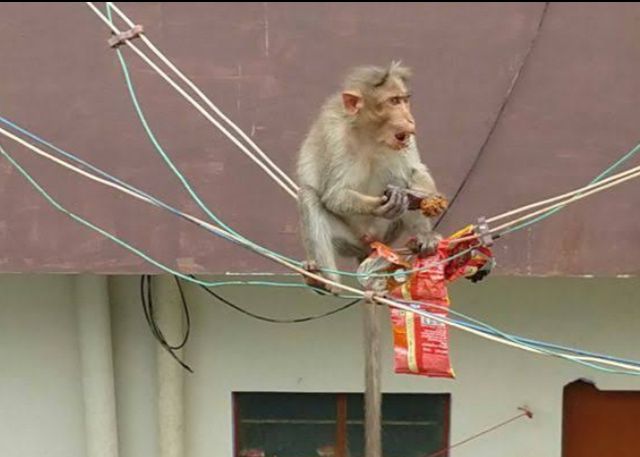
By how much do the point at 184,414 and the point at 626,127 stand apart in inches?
121

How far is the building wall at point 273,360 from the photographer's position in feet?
20.3

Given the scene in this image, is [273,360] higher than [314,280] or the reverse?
the reverse

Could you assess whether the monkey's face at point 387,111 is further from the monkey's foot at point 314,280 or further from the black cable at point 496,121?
the black cable at point 496,121

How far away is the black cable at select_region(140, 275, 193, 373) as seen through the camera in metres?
6.07

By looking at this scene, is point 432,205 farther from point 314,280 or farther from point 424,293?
point 314,280

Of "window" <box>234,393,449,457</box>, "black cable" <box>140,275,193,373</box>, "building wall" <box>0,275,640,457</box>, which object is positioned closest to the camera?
"black cable" <box>140,275,193,373</box>

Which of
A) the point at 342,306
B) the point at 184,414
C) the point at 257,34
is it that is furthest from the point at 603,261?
the point at 184,414

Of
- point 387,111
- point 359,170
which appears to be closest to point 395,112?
point 387,111

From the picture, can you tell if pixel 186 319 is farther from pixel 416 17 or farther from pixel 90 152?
pixel 416 17

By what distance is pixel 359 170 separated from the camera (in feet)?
13.7

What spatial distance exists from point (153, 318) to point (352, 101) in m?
2.62

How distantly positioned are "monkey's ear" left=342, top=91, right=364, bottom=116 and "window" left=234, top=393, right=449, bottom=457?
282cm

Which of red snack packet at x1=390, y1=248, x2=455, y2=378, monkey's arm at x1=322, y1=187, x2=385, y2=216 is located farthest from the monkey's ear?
red snack packet at x1=390, y1=248, x2=455, y2=378

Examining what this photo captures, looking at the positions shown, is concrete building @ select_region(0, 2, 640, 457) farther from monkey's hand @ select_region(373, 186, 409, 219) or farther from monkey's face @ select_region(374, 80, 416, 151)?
monkey's hand @ select_region(373, 186, 409, 219)
